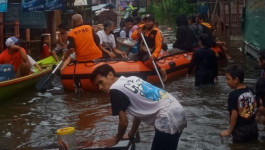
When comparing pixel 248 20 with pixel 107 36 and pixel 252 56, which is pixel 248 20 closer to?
pixel 252 56

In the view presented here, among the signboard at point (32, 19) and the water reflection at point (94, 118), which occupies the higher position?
the signboard at point (32, 19)

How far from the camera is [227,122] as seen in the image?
283 inches

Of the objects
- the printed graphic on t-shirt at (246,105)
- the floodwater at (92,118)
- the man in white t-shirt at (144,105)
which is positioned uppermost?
the man in white t-shirt at (144,105)

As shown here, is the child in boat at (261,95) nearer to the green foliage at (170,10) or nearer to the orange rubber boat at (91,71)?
the orange rubber boat at (91,71)

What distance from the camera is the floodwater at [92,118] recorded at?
649 centimetres

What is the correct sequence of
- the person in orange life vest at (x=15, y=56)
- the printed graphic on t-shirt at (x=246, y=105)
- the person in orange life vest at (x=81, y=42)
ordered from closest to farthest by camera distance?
the printed graphic on t-shirt at (x=246, y=105)
the person in orange life vest at (x=81, y=42)
the person in orange life vest at (x=15, y=56)

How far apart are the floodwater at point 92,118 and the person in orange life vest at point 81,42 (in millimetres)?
938

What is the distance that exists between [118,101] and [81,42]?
6.18 meters

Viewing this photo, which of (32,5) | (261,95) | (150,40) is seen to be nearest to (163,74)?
(150,40)

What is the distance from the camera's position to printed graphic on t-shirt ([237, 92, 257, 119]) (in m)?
5.34

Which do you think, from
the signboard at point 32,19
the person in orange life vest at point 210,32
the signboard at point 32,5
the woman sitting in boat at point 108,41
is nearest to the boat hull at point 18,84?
the woman sitting in boat at point 108,41

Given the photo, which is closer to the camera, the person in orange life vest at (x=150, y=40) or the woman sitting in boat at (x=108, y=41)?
the person in orange life vest at (x=150, y=40)

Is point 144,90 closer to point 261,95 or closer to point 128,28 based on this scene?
point 261,95

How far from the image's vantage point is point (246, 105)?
5375 millimetres
